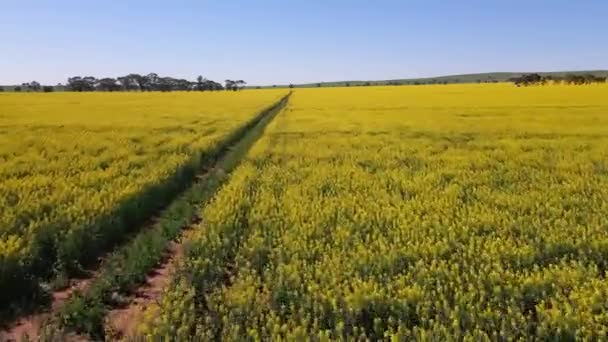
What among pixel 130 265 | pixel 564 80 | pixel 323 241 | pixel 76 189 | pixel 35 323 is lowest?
pixel 35 323

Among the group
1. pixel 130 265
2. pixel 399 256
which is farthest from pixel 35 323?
pixel 399 256

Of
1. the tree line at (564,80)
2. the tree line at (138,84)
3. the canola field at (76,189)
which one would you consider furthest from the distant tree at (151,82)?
the canola field at (76,189)

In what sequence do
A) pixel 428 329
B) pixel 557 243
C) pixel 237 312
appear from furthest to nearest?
1. pixel 557 243
2. pixel 237 312
3. pixel 428 329

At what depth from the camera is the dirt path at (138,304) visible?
6.29m

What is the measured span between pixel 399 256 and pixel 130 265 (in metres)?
3.79

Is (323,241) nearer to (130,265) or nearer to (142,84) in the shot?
(130,265)

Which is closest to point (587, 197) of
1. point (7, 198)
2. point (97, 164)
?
point (7, 198)

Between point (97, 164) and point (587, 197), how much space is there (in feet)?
38.5

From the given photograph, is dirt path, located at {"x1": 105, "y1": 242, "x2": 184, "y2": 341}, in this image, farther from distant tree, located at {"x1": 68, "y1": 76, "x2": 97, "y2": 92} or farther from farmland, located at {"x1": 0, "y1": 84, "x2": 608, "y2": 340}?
distant tree, located at {"x1": 68, "y1": 76, "x2": 97, "y2": 92}

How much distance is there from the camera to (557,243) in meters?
7.59

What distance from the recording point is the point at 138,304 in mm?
7164

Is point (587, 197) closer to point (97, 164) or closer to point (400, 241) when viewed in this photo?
point (400, 241)

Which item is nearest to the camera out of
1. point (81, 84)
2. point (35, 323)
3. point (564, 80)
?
point (35, 323)

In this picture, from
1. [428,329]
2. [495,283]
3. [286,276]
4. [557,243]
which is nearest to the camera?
[428,329]
